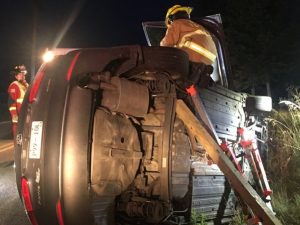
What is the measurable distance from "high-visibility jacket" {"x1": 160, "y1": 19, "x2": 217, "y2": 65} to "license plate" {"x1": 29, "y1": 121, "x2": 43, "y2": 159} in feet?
6.05

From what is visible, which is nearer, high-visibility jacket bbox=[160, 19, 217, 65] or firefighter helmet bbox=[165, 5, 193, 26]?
high-visibility jacket bbox=[160, 19, 217, 65]

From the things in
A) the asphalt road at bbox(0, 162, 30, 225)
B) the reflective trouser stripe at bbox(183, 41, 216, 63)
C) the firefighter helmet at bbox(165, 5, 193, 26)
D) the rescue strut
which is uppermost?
the firefighter helmet at bbox(165, 5, 193, 26)

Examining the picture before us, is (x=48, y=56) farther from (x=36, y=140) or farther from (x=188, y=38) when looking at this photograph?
(x=188, y=38)

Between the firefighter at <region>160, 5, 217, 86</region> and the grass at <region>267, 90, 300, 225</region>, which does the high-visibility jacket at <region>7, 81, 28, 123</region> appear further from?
the grass at <region>267, 90, 300, 225</region>

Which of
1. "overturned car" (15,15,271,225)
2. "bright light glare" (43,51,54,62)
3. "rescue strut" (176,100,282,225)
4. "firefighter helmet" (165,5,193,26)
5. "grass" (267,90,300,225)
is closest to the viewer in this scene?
"overturned car" (15,15,271,225)

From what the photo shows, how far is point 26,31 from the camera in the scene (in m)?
28.0

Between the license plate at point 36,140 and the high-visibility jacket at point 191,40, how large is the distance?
6.05ft

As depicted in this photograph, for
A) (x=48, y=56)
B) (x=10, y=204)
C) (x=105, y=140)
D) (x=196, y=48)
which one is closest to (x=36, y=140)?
(x=105, y=140)

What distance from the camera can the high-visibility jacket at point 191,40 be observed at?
4.20 m

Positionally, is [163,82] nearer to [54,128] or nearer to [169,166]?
[169,166]

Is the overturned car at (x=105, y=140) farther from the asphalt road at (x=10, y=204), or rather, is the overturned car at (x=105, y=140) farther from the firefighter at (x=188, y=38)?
the asphalt road at (x=10, y=204)

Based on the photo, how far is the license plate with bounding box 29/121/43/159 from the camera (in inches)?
115

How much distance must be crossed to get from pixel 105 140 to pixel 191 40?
1.71 metres

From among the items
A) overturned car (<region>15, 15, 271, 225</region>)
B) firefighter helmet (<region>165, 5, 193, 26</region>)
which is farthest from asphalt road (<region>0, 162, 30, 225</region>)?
firefighter helmet (<region>165, 5, 193, 26</region>)
